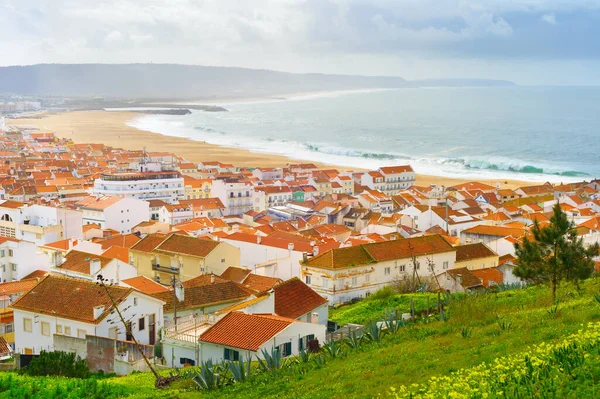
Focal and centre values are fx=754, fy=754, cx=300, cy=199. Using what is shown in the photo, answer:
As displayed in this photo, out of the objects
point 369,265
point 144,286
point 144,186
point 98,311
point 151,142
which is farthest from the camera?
point 151,142

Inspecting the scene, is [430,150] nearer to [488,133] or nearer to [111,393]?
[488,133]

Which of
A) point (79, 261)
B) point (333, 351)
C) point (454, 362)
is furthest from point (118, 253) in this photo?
point (454, 362)

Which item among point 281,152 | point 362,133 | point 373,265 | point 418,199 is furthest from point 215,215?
point 362,133

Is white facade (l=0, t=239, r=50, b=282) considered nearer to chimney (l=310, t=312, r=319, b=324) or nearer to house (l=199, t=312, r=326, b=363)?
chimney (l=310, t=312, r=319, b=324)

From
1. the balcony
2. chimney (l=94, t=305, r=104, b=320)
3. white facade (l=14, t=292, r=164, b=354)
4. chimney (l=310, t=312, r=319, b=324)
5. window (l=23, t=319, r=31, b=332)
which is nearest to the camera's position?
chimney (l=94, t=305, r=104, b=320)

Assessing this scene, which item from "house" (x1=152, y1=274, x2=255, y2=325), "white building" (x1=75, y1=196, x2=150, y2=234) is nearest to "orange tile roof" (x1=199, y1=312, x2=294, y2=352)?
"house" (x1=152, y1=274, x2=255, y2=325)

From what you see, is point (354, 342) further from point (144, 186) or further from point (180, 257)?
point (144, 186)

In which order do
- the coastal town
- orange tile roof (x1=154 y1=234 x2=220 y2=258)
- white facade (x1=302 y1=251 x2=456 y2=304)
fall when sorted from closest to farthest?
1. the coastal town
2. white facade (x1=302 y1=251 x2=456 y2=304)
3. orange tile roof (x1=154 y1=234 x2=220 y2=258)

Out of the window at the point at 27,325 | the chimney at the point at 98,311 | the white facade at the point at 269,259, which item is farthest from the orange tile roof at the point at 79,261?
the chimney at the point at 98,311
